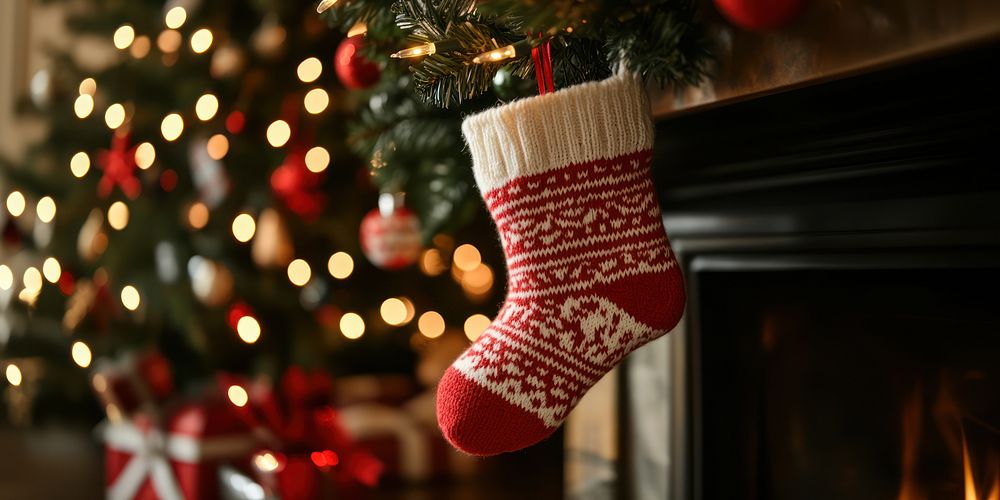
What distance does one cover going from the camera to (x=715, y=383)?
3.29ft

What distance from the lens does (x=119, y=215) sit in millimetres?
1807

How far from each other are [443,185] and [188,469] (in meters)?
0.77

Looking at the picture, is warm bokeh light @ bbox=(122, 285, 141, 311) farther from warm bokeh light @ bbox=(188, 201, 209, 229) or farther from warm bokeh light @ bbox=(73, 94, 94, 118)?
warm bokeh light @ bbox=(73, 94, 94, 118)

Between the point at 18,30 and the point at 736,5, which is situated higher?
the point at 18,30

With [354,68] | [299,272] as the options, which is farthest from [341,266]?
[354,68]

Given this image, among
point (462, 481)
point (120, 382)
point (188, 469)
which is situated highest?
point (120, 382)

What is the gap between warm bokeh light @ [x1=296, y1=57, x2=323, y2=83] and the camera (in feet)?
5.42

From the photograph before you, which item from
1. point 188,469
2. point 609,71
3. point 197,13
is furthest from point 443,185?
point 197,13

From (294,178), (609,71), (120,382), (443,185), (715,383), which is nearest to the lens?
(609,71)

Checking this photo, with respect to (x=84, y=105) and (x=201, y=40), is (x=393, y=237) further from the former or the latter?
(x=84, y=105)

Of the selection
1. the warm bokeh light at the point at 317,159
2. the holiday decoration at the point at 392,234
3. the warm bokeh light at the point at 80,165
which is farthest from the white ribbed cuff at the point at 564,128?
the warm bokeh light at the point at 80,165

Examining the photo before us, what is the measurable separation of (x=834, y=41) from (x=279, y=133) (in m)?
1.19

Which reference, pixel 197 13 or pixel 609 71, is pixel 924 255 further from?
pixel 197 13

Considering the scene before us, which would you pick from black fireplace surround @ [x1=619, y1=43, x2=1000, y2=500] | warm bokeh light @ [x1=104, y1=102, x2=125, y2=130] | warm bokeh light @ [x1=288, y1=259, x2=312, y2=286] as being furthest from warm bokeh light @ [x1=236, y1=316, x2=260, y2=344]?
black fireplace surround @ [x1=619, y1=43, x2=1000, y2=500]
